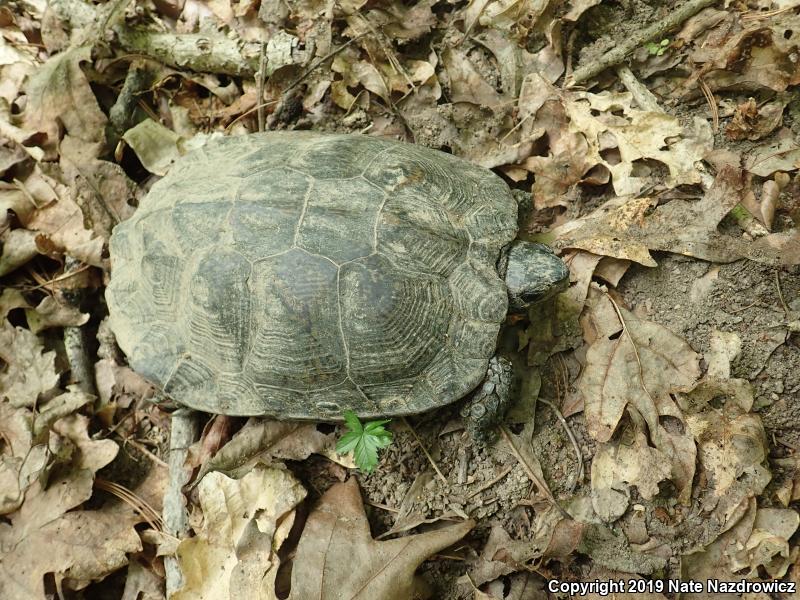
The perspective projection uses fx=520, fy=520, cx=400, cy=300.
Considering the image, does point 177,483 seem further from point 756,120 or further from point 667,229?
point 756,120

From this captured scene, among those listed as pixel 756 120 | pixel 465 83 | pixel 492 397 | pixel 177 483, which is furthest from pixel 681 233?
pixel 177 483

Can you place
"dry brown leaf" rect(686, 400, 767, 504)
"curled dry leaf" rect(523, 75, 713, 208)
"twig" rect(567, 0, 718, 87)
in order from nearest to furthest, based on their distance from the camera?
"dry brown leaf" rect(686, 400, 767, 504) < "curled dry leaf" rect(523, 75, 713, 208) < "twig" rect(567, 0, 718, 87)

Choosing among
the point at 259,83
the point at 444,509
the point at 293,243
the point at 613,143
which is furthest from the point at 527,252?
the point at 259,83

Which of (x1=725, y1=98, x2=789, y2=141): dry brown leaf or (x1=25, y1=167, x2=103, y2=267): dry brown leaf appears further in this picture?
(x1=25, y1=167, x2=103, y2=267): dry brown leaf

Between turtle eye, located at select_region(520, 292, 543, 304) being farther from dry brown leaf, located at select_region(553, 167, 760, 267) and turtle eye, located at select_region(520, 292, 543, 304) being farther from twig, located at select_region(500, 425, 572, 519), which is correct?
twig, located at select_region(500, 425, 572, 519)

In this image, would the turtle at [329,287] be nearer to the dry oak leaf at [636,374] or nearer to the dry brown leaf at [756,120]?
the dry oak leaf at [636,374]

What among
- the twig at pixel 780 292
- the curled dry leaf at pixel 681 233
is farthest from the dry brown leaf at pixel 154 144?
the twig at pixel 780 292

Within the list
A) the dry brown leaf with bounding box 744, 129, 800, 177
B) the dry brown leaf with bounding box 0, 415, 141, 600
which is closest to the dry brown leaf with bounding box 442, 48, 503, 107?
the dry brown leaf with bounding box 744, 129, 800, 177
